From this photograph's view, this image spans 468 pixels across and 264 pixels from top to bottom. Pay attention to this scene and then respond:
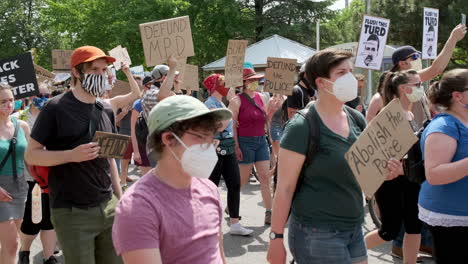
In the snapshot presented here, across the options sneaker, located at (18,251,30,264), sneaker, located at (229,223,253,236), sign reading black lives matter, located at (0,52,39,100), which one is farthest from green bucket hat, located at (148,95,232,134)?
sneaker, located at (229,223,253,236)

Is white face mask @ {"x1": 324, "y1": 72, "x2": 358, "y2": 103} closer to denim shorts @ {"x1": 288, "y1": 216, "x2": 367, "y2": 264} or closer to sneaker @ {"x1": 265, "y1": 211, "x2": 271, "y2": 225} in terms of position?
denim shorts @ {"x1": 288, "y1": 216, "x2": 367, "y2": 264}

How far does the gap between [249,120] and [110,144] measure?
347 centimetres

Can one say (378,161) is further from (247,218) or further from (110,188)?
(247,218)

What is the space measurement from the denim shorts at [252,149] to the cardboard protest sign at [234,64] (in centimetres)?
77

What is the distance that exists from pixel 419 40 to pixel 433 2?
1.91 m

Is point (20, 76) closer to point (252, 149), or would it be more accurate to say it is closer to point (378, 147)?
point (252, 149)

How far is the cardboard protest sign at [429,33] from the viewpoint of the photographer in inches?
324

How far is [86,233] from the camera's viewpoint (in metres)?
3.43

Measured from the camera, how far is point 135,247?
1950mm

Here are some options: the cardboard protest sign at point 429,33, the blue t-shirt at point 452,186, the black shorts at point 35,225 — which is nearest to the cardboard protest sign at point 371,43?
the cardboard protest sign at point 429,33

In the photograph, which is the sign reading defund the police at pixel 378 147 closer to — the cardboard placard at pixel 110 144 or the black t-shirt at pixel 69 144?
the cardboard placard at pixel 110 144

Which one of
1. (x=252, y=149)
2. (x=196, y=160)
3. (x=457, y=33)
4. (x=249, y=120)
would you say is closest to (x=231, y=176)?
(x=252, y=149)

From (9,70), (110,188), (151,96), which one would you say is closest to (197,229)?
(110,188)

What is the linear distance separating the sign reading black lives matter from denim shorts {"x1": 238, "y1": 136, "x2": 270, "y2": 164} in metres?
2.58
